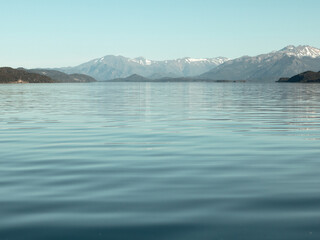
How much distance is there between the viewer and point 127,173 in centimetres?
1331

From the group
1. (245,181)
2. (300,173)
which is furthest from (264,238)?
(300,173)

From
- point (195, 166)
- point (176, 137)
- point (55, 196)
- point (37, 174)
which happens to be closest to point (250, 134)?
point (176, 137)

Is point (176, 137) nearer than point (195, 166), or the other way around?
point (195, 166)

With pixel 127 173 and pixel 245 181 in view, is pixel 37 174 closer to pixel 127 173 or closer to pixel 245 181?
pixel 127 173

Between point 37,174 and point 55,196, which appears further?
point 37,174

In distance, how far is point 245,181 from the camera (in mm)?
12164

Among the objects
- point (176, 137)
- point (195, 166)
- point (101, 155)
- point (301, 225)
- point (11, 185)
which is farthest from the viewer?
point (176, 137)

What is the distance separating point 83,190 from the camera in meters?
11.1

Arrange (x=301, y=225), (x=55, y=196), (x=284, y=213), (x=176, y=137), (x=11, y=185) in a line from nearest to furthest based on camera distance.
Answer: (x=301, y=225)
(x=284, y=213)
(x=55, y=196)
(x=11, y=185)
(x=176, y=137)

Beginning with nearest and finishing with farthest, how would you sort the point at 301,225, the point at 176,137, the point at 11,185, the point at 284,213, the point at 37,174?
the point at 301,225 < the point at 284,213 < the point at 11,185 < the point at 37,174 < the point at 176,137

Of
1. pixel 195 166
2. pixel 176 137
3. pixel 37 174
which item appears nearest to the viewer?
pixel 37 174

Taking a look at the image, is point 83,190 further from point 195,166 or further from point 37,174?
point 195,166

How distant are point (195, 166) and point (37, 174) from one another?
212 inches

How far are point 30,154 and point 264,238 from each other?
12290 mm
